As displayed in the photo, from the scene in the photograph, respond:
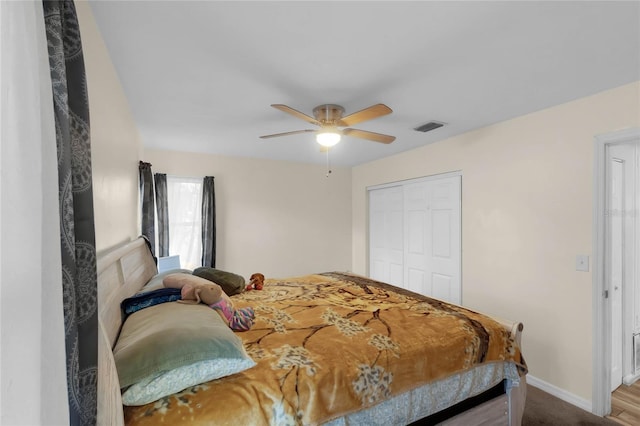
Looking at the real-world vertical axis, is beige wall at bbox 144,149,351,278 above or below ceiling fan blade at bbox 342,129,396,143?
below

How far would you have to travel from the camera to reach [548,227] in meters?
2.54

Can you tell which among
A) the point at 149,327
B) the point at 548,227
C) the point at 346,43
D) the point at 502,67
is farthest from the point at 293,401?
the point at 548,227

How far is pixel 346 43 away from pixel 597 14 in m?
1.25

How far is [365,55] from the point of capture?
172cm

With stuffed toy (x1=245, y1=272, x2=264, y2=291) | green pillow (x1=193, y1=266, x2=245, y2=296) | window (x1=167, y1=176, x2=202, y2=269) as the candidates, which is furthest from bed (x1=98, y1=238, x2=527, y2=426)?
window (x1=167, y1=176, x2=202, y2=269)

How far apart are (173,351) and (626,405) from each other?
11.4 feet

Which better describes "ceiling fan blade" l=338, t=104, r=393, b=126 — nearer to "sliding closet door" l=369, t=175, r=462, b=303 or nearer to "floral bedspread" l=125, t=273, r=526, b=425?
"floral bedspread" l=125, t=273, r=526, b=425

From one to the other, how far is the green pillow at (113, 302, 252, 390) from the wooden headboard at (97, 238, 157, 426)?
0.22ft

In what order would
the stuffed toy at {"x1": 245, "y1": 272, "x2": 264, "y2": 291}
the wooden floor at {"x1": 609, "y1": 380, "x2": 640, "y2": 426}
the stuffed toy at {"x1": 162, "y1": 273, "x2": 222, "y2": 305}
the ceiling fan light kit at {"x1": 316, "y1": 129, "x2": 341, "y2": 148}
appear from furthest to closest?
the stuffed toy at {"x1": 245, "y1": 272, "x2": 264, "y2": 291}
the ceiling fan light kit at {"x1": 316, "y1": 129, "x2": 341, "y2": 148}
the wooden floor at {"x1": 609, "y1": 380, "x2": 640, "y2": 426}
the stuffed toy at {"x1": 162, "y1": 273, "x2": 222, "y2": 305}

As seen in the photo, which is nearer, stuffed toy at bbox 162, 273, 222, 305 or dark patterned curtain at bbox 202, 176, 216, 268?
stuffed toy at bbox 162, 273, 222, 305

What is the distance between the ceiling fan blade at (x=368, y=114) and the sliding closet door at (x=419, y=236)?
1814 mm

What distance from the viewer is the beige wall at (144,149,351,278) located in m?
4.19

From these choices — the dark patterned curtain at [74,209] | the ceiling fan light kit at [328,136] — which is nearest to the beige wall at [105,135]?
the dark patterned curtain at [74,209]

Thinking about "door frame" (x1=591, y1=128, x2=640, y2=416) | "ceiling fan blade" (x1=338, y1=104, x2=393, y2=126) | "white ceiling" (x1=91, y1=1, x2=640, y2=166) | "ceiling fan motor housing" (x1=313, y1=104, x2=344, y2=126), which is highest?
"white ceiling" (x1=91, y1=1, x2=640, y2=166)
